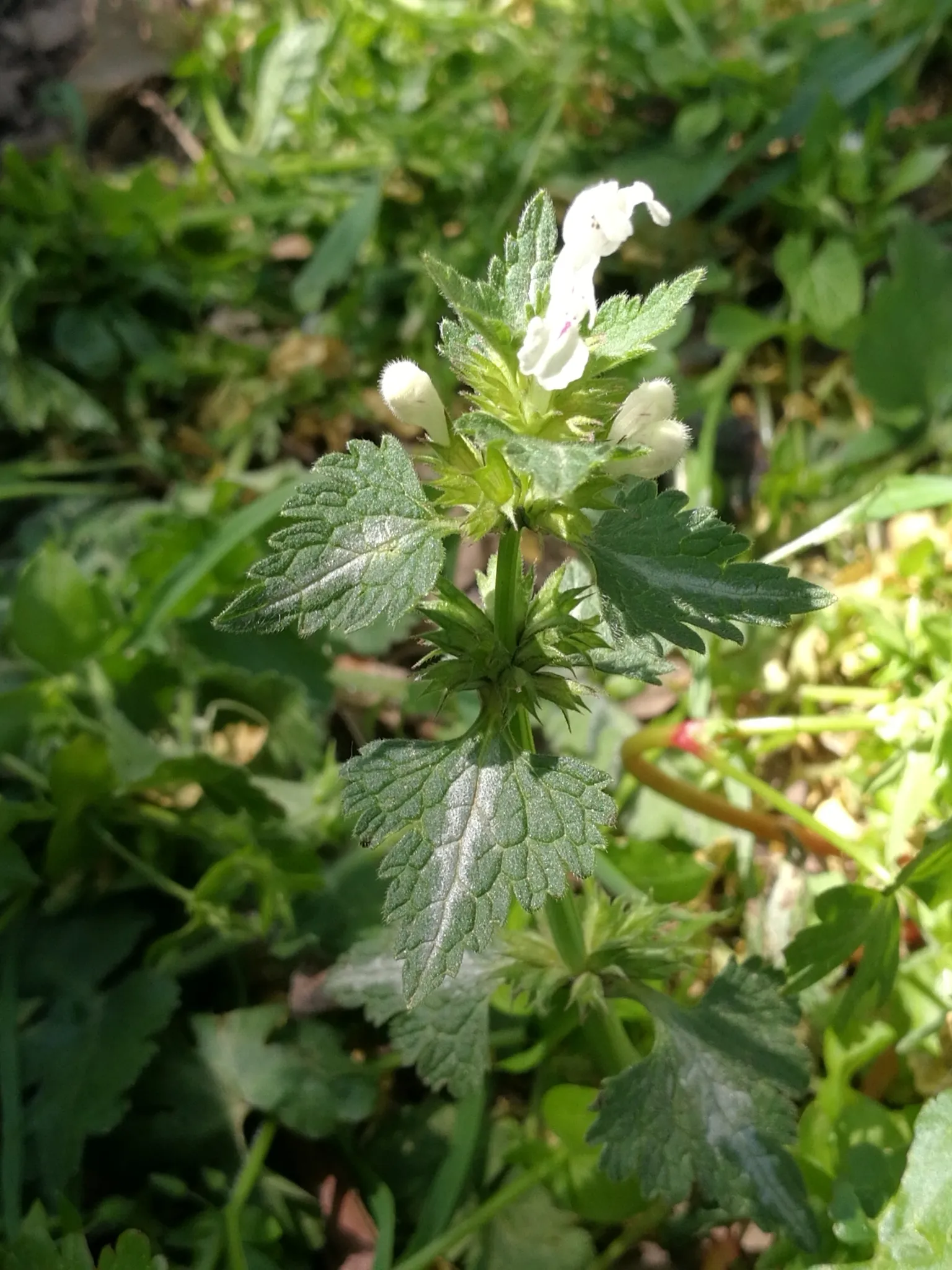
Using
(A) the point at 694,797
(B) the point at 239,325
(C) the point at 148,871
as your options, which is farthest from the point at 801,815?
(B) the point at 239,325

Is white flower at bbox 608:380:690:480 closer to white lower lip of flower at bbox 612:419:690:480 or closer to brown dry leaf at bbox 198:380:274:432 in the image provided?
white lower lip of flower at bbox 612:419:690:480

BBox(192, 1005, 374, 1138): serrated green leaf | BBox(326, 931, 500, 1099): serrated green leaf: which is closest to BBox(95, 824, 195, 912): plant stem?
BBox(192, 1005, 374, 1138): serrated green leaf

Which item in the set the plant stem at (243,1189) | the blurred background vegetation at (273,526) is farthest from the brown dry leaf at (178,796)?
the plant stem at (243,1189)

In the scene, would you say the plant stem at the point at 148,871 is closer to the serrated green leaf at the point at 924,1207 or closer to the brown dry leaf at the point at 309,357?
the serrated green leaf at the point at 924,1207

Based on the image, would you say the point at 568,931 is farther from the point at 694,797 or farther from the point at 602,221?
the point at 602,221

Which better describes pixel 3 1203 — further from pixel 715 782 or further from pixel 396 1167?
pixel 715 782

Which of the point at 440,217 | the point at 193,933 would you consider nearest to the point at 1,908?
the point at 193,933
